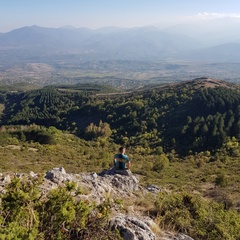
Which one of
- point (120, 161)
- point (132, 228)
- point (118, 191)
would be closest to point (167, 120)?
point (120, 161)

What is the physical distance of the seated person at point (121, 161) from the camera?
1383cm

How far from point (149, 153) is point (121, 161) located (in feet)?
123

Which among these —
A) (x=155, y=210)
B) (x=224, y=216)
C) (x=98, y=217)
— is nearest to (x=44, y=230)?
(x=98, y=217)

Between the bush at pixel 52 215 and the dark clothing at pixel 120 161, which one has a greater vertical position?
the bush at pixel 52 215

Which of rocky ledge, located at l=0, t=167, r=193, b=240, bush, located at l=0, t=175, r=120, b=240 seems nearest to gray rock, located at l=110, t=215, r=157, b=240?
rocky ledge, located at l=0, t=167, r=193, b=240

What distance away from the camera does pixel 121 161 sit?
14.0m

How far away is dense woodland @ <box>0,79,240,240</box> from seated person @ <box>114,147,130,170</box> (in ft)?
8.42

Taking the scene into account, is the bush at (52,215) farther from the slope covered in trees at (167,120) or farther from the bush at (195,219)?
the slope covered in trees at (167,120)

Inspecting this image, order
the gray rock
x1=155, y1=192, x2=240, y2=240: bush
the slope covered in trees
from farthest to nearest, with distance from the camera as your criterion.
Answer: the slope covered in trees → x1=155, y1=192, x2=240, y2=240: bush → the gray rock

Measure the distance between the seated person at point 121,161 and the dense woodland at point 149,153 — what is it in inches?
101

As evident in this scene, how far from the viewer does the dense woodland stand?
19.9ft

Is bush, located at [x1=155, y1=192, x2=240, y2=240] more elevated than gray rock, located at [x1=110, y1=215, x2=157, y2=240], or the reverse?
gray rock, located at [x1=110, y1=215, x2=157, y2=240]

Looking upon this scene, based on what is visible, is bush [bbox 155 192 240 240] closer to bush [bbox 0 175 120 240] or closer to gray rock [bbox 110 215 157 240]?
gray rock [bbox 110 215 157 240]

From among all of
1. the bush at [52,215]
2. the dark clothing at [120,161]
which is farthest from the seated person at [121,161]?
the bush at [52,215]
